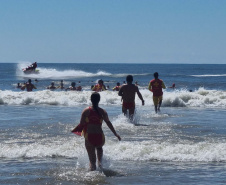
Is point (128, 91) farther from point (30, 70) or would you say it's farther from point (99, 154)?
point (30, 70)

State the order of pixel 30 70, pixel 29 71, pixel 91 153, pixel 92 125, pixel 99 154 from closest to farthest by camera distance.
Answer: pixel 92 125
pixel 91 153
pixel 99 154
pixel 30 70
pixel 29 71

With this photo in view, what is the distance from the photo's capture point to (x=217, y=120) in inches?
591

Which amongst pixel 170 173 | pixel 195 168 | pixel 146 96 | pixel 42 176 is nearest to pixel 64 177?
pixel 42 176

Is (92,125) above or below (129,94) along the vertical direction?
below

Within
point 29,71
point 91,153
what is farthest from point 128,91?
point 29,71

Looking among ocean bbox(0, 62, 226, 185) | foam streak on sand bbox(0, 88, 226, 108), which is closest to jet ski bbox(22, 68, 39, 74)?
foam streak on sand bbox(0, 88, 226, 108)

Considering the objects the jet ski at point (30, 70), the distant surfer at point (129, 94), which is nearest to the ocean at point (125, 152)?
the distant surfer at point (129, 94)

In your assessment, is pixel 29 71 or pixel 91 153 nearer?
pixel 91 153

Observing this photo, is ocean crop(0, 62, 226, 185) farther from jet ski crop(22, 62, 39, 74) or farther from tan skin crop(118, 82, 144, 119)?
jet ski crop(22, 62, 39, 74)

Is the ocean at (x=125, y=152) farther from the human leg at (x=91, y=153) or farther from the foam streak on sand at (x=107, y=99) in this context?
the foam streak on sand at (x=107, y=99)

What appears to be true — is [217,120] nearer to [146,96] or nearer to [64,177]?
[64,177]

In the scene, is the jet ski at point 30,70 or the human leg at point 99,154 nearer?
the human leg at point 99,154

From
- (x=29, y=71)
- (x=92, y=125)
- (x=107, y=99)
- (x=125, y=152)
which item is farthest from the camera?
(x=29, y=71)

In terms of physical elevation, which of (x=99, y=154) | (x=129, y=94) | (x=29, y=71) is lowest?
(x=99, y=154)
